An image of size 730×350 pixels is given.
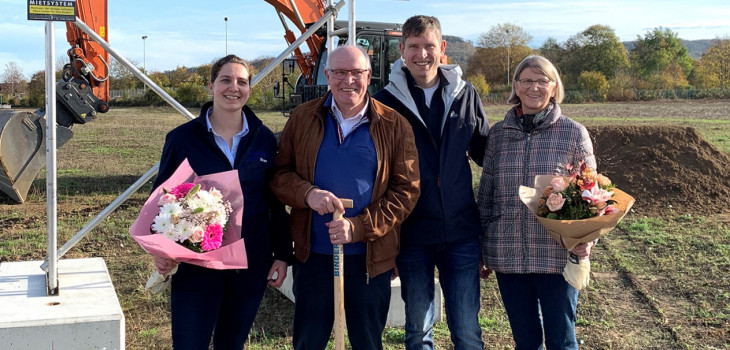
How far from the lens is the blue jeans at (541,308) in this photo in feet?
10.8

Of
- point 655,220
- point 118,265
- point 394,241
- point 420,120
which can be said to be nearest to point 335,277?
point 394,241

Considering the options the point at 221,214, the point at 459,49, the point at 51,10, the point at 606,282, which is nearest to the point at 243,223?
the point at 221,214

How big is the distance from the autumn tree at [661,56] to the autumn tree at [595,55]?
2.53 meters

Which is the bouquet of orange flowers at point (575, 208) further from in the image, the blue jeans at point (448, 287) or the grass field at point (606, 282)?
the grass field at point (606, 282)

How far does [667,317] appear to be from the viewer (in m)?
5.30

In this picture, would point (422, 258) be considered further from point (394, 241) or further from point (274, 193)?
point (274, 193)

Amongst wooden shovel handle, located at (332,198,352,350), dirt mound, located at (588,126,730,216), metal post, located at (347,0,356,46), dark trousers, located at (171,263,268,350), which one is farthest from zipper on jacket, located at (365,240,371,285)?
dirt mound, located at (588,126,730,216)

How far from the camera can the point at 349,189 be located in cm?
313

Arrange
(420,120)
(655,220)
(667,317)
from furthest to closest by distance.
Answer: (655,220) < (667,317) < (420,120)

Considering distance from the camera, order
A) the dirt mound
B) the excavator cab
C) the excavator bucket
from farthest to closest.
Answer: the excavator cab
the dirt mound
the excavator bucket

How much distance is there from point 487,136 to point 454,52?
6629 inches

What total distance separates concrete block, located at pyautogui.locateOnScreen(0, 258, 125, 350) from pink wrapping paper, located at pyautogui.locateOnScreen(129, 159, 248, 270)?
1382mm

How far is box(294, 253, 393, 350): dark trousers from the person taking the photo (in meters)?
3.22

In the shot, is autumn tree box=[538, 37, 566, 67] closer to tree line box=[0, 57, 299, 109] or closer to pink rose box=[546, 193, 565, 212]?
tree line box=[0, 57, 299, 109]
